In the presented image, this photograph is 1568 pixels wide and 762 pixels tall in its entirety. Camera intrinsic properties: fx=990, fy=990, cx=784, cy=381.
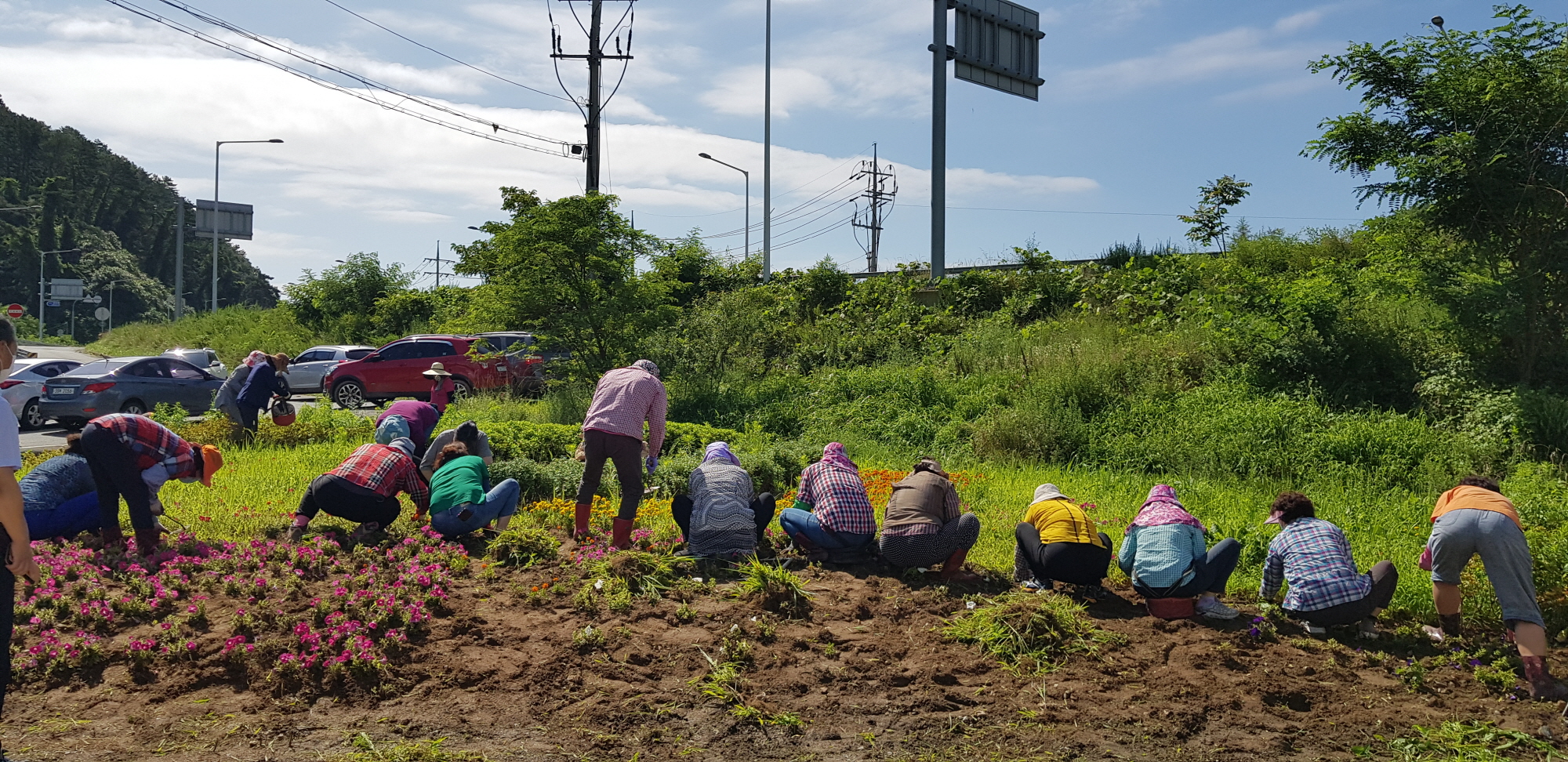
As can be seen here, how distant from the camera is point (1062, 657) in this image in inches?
225

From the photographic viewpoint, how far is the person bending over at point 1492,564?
555cm

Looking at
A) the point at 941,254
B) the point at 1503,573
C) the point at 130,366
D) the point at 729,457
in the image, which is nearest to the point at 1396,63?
the point at 1503,573

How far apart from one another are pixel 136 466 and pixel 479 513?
235 centimetres

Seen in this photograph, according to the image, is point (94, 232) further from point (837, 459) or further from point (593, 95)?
point (837, 459)

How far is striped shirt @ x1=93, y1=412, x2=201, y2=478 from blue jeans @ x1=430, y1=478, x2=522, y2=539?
68.9 inches

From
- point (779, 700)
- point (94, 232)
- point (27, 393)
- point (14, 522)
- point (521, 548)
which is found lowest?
point (779, 700)

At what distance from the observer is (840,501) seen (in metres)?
7.36

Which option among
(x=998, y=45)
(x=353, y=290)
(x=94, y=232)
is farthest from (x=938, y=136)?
(x=94, y=232)

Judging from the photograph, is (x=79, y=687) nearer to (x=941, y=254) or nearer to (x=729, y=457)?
(x=729, y=457)

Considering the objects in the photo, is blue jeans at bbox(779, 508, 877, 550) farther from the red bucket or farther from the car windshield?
the car windshield

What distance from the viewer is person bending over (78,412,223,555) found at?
6906mm

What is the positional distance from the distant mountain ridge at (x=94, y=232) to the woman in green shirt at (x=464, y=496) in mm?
92862

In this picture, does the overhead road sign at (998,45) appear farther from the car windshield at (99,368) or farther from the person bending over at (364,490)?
the car windshield at (99,368)

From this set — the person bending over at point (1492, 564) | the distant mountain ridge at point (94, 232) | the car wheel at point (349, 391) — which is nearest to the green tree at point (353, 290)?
the car wheel at point (349, 391)
